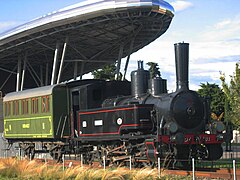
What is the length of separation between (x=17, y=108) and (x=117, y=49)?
35.7 metres

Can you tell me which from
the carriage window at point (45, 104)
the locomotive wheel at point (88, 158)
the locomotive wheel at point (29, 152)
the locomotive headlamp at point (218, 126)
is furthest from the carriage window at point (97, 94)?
the locomotive wheel at point (29, 152)

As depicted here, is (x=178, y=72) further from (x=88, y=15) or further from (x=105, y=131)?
(x=88, y=15)

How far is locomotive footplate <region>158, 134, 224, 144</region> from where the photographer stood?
16234mm

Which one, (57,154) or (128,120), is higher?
(128,120)

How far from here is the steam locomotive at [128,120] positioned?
16.7 m

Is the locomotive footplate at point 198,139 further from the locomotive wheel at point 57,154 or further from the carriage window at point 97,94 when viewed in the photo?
the locomotive wheel at point 57,154

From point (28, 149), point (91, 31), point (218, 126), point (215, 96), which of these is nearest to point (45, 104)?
point (28, 149)

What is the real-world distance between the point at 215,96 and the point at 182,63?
44825mm

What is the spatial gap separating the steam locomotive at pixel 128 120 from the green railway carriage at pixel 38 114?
1.8 inches

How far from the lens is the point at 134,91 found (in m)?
18.9

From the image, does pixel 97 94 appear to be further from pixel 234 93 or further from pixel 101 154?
pixel 234 93

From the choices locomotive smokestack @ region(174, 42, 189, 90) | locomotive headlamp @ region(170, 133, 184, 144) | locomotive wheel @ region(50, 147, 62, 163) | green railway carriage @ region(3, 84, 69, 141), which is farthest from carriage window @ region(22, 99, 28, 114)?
locomotive headlamp @ region(170, 133, 184, 144)

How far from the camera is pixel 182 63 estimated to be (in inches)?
667

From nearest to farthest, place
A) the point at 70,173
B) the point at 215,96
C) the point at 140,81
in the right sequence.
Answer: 1. the point at 70,173
2. the point at 140,81
3. the point at 215,96
